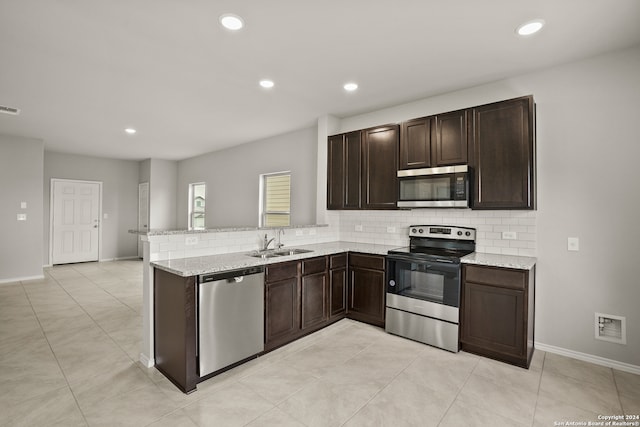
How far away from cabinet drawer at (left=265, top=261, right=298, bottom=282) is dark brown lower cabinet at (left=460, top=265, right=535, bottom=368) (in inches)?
64.6

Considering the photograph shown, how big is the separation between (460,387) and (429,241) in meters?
1.69

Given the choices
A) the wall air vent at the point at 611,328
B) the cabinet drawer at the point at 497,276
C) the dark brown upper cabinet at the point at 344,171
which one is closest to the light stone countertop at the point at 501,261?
the cabinet drawer at the point at 497,276

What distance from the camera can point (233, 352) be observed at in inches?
102

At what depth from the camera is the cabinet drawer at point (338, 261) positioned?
3632mm

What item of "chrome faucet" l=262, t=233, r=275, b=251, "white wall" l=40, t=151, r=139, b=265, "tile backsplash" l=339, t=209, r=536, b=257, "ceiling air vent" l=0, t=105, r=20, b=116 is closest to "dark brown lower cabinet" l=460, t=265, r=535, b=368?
"tile backsplash" l=339, t=209, r=536, b=257

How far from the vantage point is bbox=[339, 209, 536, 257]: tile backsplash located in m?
3.15

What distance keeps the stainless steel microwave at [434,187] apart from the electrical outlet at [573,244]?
94cm

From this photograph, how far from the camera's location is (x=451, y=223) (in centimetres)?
362

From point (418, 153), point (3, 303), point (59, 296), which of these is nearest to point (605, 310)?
point (418, 153)

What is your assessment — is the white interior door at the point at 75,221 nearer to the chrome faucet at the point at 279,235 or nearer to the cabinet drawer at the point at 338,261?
the chrome faucet at the point at 279,235

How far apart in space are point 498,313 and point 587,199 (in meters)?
1.31

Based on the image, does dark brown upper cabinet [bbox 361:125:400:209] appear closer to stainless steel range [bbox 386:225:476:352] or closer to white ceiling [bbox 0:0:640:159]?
white ceiling [bbox 0:0:640:159]

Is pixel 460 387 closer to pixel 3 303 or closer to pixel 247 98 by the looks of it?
pixel 247 98

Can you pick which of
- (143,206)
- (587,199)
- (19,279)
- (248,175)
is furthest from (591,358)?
(143,206)
